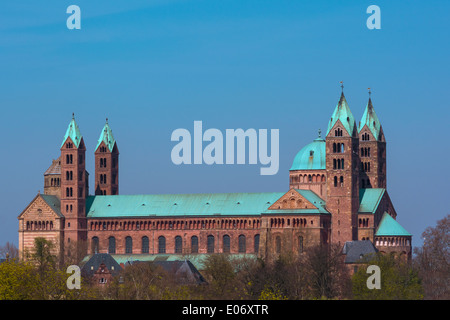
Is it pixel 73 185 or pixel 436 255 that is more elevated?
pixel 73 185

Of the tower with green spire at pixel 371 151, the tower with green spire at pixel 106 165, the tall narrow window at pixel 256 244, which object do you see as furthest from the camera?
the tower with green spire at pixel 106 165

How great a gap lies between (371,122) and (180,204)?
27.8 m

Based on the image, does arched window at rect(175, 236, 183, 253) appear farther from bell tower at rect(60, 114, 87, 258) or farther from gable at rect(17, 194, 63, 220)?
gable at rect(17, 194, 63, 220)

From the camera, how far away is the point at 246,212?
151750 mm

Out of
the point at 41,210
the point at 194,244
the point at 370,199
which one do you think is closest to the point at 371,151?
the point at 370,199

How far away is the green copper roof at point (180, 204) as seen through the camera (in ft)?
501

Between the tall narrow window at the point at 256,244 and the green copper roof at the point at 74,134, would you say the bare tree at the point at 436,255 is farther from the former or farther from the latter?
the green copper roof at the point at 74,134

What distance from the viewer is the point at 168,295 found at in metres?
83.9

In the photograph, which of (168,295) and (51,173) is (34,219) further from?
(168,295)

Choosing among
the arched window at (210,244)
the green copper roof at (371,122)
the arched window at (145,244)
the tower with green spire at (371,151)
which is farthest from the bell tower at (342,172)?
the arched window at (145,244)

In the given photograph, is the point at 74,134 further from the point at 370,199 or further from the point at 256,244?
the point at 370,199

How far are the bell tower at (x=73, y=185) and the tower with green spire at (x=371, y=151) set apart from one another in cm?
3779

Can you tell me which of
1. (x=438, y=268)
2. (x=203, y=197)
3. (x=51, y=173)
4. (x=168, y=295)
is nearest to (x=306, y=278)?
(x=168, y=295)
